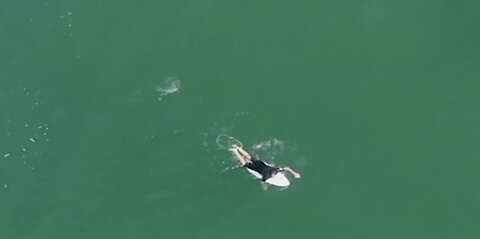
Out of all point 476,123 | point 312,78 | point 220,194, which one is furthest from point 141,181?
point 476,123

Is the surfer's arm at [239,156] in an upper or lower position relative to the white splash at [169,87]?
lower

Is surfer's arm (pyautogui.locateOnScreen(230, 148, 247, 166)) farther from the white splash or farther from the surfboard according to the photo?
the white splash

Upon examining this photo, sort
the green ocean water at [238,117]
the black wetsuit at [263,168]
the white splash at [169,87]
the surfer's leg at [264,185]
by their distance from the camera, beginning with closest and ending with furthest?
the black wetsuit at [263,168], the green ocean water at [238,117], the surfer's leg at [264,185], the white splash at [169,87]

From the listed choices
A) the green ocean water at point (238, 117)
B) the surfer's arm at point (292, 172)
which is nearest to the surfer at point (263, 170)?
the surfer's arm at point (292, 172)

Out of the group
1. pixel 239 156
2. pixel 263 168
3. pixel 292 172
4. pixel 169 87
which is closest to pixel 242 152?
pixel 239 156

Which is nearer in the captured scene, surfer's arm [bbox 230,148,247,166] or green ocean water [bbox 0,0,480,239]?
green ocean water [bbox 0,0,480,239]

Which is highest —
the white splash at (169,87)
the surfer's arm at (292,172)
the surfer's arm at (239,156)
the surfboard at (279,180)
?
the white splash at (169,87)

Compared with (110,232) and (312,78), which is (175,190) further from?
(312,78)

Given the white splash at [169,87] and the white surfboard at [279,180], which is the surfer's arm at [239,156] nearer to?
the white surfboard at [279,180]

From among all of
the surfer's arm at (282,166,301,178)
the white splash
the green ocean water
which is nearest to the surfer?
the surfer's arm at (282,166,301,178)
